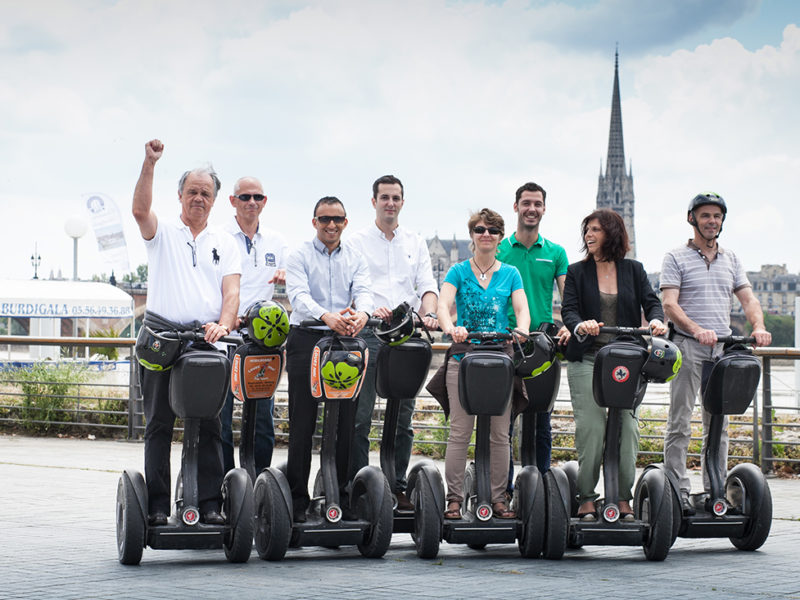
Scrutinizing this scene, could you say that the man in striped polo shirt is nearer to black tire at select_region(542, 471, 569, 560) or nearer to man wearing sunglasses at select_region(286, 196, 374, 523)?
black tire at select_region(542, 471, 569, 560)

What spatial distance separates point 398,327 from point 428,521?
0.99 metres

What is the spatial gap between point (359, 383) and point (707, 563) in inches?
77.9

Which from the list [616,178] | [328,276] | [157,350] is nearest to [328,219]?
[328,276]

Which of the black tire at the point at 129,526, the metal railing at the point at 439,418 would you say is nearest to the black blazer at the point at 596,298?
the metal railing at the point at 439,418

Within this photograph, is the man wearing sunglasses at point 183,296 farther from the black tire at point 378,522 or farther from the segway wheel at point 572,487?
the segway wheel at point 572,487

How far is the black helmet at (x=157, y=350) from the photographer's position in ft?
18.7

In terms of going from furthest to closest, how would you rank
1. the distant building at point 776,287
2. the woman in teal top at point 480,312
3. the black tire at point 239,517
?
the distant building at point 776,287, the woman in teal top at point 480,312, the black tire at point 239,517

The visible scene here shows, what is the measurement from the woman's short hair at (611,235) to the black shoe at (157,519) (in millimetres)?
2628

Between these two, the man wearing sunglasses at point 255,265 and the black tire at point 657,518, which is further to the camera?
the man wearing sunglasses at point 255,265

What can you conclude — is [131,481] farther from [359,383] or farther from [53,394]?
[53,394]

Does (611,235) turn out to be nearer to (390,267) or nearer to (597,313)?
(597,313)

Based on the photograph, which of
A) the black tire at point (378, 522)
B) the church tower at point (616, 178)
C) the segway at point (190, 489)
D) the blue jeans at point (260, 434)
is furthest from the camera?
the church tower at point (616, 178)

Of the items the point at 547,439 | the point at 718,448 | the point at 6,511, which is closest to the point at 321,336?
the point at 547,439

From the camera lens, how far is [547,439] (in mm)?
Answer: 7289
